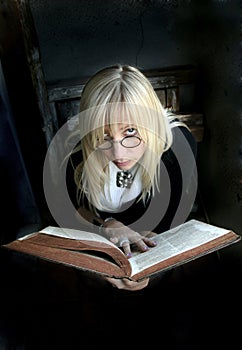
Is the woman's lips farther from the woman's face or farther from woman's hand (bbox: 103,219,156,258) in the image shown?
woman's hand (bbox: 103,219,156,258)

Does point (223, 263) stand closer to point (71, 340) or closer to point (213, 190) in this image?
point (213, 190)

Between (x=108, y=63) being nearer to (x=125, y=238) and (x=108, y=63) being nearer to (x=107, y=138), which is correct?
(x=107, y=138)

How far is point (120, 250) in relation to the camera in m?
0.87

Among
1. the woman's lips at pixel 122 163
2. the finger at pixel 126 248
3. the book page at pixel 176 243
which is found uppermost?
the woman's lips at pixel 122 163

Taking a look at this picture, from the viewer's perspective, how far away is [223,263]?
56.4 inches

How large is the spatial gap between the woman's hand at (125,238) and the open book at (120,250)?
2 centimetres

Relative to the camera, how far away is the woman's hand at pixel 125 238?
96cm

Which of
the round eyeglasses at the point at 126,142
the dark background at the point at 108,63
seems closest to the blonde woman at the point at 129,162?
the round eyeglasses at the point at 126,142

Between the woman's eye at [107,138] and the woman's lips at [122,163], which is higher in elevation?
the woman's eye at [107,138]

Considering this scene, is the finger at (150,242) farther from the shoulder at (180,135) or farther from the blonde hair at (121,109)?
the shoulder at (180,135)

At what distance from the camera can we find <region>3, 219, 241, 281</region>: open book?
799 millimetres

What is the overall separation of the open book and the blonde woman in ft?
0.28

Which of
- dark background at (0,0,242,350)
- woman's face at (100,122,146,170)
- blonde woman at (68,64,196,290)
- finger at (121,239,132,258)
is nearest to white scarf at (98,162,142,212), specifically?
blonde woman at (68,64,196,290)

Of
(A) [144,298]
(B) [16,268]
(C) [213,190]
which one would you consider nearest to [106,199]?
(A) [144,298]
